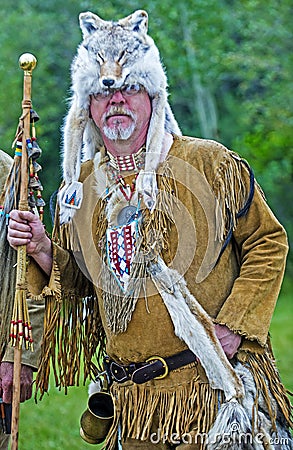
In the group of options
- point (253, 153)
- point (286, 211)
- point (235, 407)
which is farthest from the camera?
point (286, 211)

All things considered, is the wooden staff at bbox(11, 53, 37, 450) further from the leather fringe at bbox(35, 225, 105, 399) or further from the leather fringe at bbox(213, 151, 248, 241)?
the leather fringe at bbox(213, 151, 248, 241)

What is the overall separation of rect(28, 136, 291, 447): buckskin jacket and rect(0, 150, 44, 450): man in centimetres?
48

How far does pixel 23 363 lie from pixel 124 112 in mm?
1309

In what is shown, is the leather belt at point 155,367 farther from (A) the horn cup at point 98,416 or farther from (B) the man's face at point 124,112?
(B) the man's face at point 124,112

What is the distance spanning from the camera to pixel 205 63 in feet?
65.0

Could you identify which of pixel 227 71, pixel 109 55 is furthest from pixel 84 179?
pixel 227 71

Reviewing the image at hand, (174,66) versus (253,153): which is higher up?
(174,66)

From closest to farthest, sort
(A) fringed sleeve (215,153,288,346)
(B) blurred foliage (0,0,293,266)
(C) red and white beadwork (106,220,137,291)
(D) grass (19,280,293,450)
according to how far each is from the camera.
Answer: (A) fringed sleeve (215,153,288,346)
(C) red and white beadwork (106,220,137,291)
(D) grass (19,280,293,450)
(B) blurred foliage (0,0,293,266)

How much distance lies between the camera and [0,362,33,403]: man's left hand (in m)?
4.42

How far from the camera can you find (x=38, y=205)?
4.26 meters

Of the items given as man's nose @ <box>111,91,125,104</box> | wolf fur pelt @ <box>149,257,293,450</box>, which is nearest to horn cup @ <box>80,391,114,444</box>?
wolf fur pelt @ <box>149,257,293,450</box>

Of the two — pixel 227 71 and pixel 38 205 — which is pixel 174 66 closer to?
pixel 227 71

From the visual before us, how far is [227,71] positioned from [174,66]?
4.54 ft

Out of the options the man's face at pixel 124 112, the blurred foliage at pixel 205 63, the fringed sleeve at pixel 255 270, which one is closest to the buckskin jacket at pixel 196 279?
the fringed sleeve at pixel 255 270
